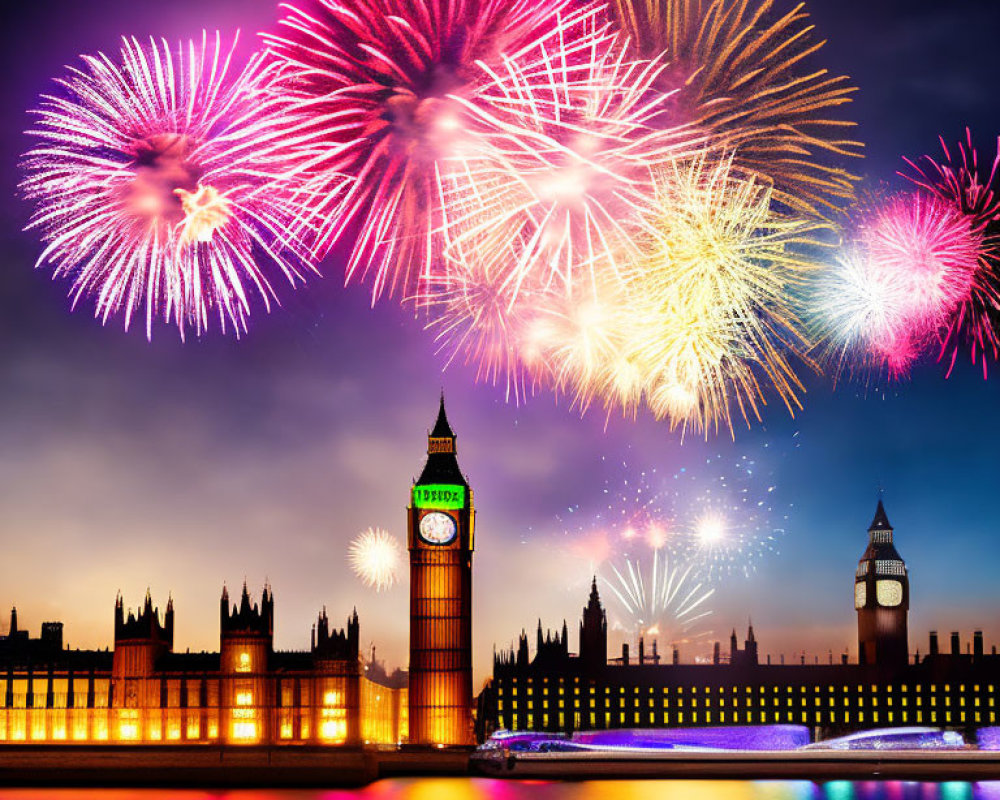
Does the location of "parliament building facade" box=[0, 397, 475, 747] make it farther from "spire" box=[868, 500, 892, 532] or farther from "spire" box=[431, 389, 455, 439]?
Result: "spire" box=[868, 500, 892, 532]

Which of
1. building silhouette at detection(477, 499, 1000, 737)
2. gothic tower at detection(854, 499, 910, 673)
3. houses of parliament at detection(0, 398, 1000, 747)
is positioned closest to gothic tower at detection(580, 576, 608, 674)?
building silhouette at detection(477, 499, 1000, 737)

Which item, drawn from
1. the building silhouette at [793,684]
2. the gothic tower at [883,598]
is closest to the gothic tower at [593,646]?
the building silhouette at [793,684]

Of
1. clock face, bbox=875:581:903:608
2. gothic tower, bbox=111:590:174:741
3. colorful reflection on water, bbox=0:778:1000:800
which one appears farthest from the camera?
clock face, bbox=875:581:903:608

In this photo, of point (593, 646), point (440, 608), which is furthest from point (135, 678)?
point (593, 646)

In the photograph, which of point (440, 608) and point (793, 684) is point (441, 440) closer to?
point (440, 608)

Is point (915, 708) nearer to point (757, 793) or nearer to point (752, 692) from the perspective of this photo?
point (752, 692)

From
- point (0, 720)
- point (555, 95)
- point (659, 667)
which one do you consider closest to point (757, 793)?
point (0, 720)

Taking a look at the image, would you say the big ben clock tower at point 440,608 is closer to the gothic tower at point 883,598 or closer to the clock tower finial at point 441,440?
the clock tower finial at point 441,440
